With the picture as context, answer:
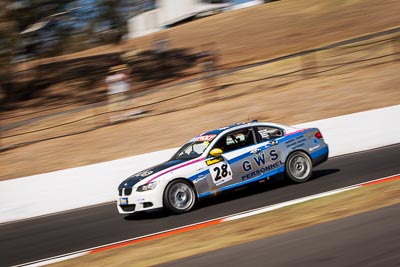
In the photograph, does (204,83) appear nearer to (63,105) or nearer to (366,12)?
(63,105)

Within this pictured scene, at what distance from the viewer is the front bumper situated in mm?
10695

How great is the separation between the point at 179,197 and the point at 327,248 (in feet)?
15.2

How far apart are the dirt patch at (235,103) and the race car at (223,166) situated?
618cm

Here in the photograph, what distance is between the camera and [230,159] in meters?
11.4

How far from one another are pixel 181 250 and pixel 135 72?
2699 cm

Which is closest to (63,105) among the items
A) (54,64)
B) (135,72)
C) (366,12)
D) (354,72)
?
(135,72)

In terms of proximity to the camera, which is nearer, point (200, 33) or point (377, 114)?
point (377, 114)

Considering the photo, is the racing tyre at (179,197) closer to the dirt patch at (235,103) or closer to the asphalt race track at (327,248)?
the asphalt race track at (327,248)

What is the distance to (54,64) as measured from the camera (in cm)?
3797

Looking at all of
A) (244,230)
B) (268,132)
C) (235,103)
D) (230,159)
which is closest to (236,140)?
(230,159)

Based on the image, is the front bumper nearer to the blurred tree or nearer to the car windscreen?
the car windscreen

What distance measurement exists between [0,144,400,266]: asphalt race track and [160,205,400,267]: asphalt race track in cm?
271

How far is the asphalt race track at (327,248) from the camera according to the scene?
6129mm

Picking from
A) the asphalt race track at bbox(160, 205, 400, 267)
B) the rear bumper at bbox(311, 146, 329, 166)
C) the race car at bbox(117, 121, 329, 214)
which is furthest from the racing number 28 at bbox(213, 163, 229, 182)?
the asphalt race track at bbox(160, 205, 400, 267)
